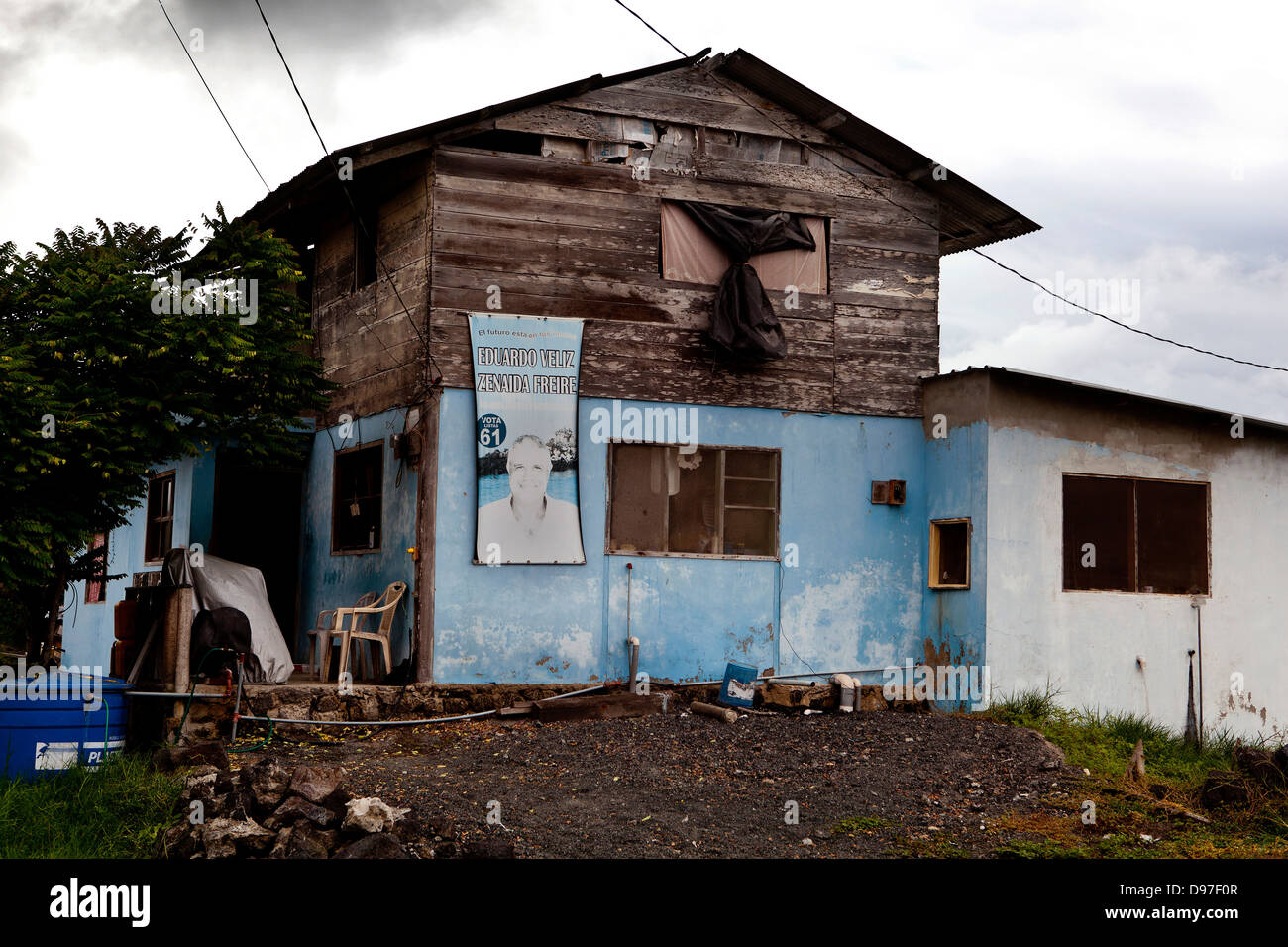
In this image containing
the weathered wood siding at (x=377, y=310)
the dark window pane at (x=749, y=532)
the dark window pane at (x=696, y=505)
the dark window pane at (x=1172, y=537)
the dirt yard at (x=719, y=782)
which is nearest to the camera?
the dirt yard at (x=719, y=782)

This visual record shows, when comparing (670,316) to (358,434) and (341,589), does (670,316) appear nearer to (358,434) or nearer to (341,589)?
(358,434)

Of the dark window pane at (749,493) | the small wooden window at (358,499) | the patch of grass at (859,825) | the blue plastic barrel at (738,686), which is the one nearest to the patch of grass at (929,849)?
the patch of grass at (859,825)

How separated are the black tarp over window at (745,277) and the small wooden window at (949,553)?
8.36 feet

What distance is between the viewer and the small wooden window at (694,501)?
41.3ft

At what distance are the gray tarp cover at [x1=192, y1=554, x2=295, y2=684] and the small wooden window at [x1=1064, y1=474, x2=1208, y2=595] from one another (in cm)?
790

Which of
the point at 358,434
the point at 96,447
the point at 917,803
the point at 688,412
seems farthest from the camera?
the point at 358,434

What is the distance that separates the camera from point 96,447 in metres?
10.7

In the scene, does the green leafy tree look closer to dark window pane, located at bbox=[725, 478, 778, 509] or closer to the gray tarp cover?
the gray tarp cover

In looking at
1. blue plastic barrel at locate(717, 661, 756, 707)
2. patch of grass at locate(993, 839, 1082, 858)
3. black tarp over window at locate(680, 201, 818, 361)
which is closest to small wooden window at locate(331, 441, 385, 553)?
black tarp over window at locate(680, 201, 818, 361)

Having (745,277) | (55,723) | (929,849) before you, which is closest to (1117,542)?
(745,277)

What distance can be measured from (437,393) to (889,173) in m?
5.64

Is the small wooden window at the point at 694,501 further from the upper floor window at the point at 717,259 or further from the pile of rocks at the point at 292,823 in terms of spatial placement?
the pile of rocks at the point at 292,823

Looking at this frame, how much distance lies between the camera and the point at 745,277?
12.9 m
